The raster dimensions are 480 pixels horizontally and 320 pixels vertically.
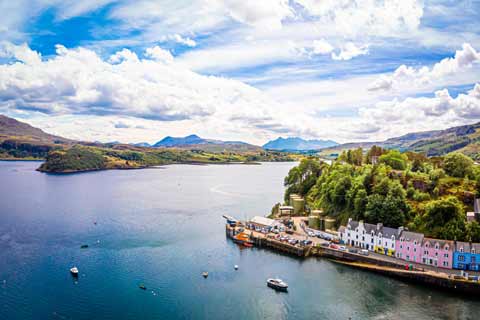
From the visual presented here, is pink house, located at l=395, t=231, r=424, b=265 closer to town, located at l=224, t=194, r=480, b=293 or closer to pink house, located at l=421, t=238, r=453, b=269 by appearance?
town, located at l=224, t=194, r=480, b=293

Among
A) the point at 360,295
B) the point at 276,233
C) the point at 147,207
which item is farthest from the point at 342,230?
A: the point at 147,207

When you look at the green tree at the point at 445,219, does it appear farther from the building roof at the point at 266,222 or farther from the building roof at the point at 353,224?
the building roof at the point at 266,222

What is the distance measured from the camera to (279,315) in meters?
40.3

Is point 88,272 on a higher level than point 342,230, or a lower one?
lower

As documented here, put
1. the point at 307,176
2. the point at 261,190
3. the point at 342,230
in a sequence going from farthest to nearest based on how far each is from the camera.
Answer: the point at 261,190 < the point at 307,176 < the point at 342,230

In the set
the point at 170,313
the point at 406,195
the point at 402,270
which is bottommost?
the point at 170,313

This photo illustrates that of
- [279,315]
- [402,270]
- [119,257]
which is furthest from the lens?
[119,257]

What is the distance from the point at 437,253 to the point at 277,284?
2283cm

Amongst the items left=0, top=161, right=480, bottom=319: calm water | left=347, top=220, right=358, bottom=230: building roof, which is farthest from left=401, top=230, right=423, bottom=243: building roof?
left=347, top=220, right=358, bottom=230: building roof

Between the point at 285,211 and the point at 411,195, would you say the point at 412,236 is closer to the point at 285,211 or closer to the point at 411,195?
the point at 411,195

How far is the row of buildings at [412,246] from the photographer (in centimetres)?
4866

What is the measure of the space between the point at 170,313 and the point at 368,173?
1900 inches

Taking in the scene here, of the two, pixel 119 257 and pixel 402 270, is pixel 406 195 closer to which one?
pixel 402 270

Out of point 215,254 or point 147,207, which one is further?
point 147,207
